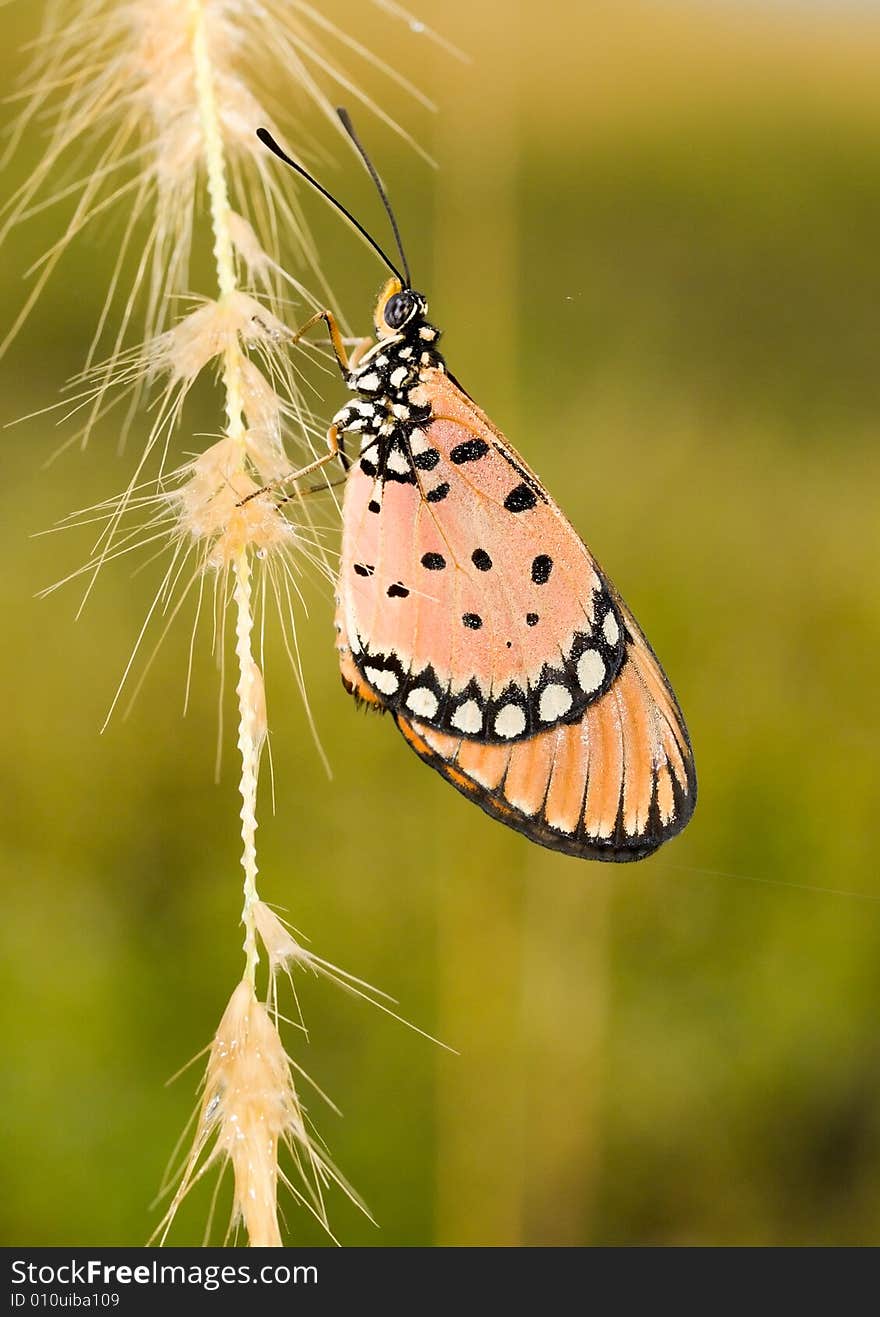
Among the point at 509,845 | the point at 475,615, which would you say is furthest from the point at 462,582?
the point at 509,845

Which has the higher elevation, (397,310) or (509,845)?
(397,310)

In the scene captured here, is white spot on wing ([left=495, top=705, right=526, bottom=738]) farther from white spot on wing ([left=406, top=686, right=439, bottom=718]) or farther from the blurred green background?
the blurred green background

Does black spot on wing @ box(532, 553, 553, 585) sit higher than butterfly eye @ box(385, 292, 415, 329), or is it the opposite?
butterfly eye @ box(385, 292, 415, 329)

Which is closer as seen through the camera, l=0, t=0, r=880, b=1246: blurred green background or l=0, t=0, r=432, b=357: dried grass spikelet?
l=0, t=0, r=432, b=357: dried grass spikelet

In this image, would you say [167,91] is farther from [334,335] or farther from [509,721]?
[509,721]

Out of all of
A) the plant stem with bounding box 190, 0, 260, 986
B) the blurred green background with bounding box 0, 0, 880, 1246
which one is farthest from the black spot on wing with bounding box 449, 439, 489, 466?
the blurred green background with bounding box 0, 0, 880, 1246

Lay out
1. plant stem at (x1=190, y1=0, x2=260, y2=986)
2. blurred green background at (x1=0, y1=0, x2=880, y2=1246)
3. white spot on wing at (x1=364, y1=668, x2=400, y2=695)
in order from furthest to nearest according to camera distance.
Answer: blurred green background at (x1=0, y1=0, x2=880, y2=1246) < white spot on wing at (x1=364, y1=668, x2=400, y2=695) < plant stem at (x1=190, y1=0, x2=260, y2=986)
